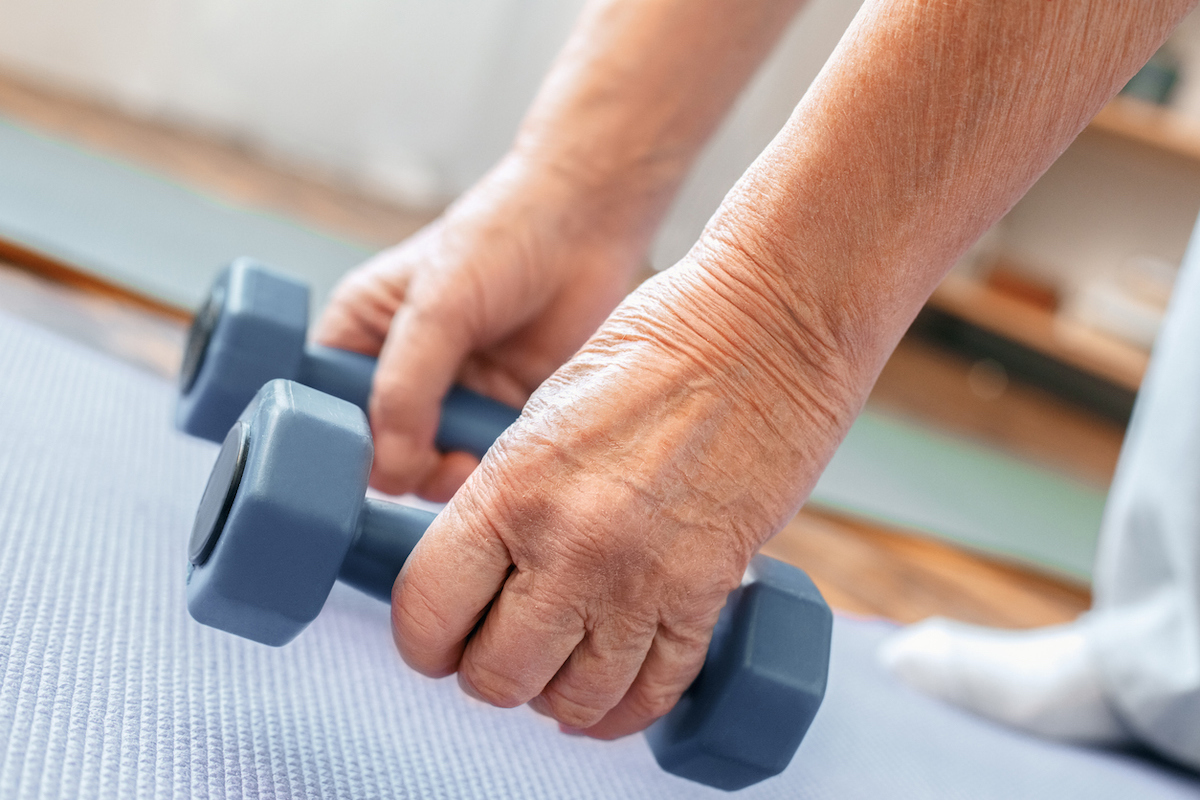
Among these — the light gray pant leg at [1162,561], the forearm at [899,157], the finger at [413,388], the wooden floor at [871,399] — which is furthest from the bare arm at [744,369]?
the wooden floor at [871,399]

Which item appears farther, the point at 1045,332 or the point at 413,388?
the point at 1045,332

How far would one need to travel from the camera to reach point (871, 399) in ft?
6.24

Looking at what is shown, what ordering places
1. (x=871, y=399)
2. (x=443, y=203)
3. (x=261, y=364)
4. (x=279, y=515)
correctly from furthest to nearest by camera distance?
(x=443, y=203), (x=871, y=399), (x=261, y=364), (x=279, y=515)

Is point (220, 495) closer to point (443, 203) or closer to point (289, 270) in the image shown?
point (289, 270)

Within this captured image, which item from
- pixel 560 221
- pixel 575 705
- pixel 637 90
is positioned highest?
pixel 637 90

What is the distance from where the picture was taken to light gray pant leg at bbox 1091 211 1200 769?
2.45 feet

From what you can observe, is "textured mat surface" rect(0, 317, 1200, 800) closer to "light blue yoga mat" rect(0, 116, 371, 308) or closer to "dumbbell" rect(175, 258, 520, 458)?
"dumbbell" rect(175, 258, 520, 458)

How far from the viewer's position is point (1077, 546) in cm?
152

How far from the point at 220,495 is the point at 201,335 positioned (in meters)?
0.28

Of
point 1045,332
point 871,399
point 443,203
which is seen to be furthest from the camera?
point 1045,332

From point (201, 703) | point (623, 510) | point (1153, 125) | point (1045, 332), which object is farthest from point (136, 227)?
point (1153, 125)

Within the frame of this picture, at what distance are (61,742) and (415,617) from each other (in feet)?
0.47

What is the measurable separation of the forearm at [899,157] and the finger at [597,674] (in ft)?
0.45

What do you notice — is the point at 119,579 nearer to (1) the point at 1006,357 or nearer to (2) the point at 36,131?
(2) the point at 36,131
